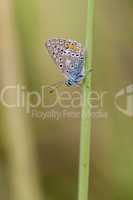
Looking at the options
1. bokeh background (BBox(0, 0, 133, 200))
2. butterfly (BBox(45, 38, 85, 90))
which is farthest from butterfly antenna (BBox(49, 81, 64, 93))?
butterfly (BBox(45, 38, 85, 90))

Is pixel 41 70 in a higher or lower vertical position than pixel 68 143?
higher

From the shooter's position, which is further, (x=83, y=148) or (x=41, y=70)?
(x=41, y=70)

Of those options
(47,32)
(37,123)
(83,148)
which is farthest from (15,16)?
(83,148)

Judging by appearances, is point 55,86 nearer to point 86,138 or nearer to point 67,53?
point 67,53

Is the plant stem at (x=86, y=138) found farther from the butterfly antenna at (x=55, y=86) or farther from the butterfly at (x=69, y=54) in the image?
the butterfly antenna at (x=55, y=86)

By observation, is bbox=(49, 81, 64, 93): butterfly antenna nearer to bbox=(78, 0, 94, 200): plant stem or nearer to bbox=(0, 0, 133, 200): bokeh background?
bbox=(0, 0, 133, 200): bokeh background

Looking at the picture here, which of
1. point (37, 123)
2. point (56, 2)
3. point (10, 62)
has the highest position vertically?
point (56, 2)

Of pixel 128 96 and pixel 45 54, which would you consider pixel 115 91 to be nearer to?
A: pixel 128 96

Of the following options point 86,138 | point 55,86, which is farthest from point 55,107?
point 86,138
